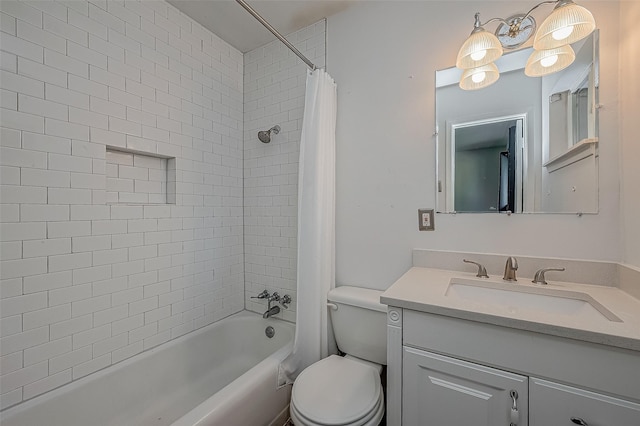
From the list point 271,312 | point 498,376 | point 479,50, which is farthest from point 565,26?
point 271,312

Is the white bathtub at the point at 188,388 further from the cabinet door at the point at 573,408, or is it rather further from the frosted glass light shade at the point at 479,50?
the frosted glass light shade at the point at 479,50

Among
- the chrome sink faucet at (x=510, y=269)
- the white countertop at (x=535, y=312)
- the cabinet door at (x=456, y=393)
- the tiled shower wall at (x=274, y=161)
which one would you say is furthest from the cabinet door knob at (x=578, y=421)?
the tiled shower wall at (x=274, y=161)

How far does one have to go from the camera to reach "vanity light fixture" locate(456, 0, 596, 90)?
38.4 inches

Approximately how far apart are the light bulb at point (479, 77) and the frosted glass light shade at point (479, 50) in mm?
60

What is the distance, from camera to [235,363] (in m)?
1.87

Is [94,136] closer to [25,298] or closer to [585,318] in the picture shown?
[25,298]

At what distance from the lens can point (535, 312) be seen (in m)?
0.79

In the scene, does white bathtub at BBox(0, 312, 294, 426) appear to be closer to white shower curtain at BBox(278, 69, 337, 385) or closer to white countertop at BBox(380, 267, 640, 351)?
white shower curtain at BBox(278, 69, 337, 385)

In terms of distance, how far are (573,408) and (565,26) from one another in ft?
4.38

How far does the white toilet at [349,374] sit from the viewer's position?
992 mm

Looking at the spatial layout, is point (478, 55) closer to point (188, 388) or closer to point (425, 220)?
point (425, 220)

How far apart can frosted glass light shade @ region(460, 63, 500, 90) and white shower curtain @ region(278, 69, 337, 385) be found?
2.48 ft

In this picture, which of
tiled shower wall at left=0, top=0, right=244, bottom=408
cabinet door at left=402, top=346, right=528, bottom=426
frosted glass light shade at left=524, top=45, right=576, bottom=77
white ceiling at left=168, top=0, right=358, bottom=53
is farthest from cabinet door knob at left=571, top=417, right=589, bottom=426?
white ceiling at left=168, top=0, right=358, bottom=53

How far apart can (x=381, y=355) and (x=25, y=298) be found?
66.3 inches
